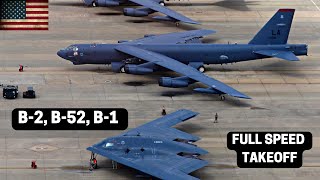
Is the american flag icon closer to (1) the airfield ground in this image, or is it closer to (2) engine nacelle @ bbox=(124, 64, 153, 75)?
(1) the airfield ground

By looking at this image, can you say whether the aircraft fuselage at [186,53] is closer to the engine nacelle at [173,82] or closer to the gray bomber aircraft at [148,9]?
the engine nacelle at [173,82]

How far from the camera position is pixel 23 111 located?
406ft

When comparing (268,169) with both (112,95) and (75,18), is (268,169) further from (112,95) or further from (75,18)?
(75,18)

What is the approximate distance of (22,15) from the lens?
448 feet

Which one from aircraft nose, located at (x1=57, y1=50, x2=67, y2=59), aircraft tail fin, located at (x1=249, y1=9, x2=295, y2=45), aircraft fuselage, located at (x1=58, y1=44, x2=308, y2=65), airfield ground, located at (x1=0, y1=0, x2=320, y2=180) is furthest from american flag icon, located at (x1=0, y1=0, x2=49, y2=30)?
aircraft tail fin, located at (x1=249, y1=9, x2=295, y2=45)

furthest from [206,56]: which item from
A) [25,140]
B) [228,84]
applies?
[25,140]

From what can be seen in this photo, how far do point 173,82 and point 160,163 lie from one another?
75.6 feet

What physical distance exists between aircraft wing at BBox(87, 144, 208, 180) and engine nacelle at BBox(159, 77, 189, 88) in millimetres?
21080

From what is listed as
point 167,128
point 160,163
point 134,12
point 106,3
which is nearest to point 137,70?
point 167,128

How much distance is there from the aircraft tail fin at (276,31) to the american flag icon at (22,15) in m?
Result: 22.2

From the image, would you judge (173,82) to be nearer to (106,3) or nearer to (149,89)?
(149,89)

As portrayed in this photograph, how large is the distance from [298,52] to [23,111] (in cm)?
3132

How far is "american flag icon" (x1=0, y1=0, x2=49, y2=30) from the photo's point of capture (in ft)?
447

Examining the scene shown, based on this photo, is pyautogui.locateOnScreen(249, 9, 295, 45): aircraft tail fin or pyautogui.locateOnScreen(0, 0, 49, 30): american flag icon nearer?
pyautogui.locateOnScreen(0, 0, 49, 30): american flag icon
